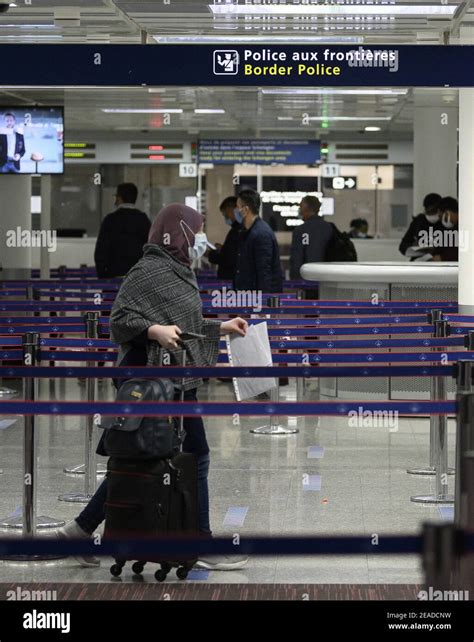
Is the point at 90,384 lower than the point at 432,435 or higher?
higher

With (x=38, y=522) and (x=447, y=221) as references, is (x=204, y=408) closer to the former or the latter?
(x=38, y=522)

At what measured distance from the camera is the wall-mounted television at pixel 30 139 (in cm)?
1614

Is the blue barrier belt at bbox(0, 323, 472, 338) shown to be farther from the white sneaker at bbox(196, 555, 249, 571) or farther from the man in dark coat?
the man in dark coat

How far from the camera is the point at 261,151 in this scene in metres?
27.0

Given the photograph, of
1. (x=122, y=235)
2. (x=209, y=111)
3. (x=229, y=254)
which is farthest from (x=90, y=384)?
(x=209, y=111)

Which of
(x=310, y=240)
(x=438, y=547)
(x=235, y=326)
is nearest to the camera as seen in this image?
(x=438, y=547)

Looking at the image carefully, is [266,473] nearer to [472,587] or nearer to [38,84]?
[38,84]

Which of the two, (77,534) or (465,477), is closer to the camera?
(465,477)

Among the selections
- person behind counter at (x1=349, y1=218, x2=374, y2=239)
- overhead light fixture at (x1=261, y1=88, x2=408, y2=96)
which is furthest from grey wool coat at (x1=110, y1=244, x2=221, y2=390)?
person behind counter at (x1=349, y1=218, x2=374, y2=239)

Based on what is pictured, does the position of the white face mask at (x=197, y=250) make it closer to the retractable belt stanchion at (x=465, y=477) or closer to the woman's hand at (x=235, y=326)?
the woman's hand at (x=235, y=326)

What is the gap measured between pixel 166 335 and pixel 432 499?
8.88 feet
